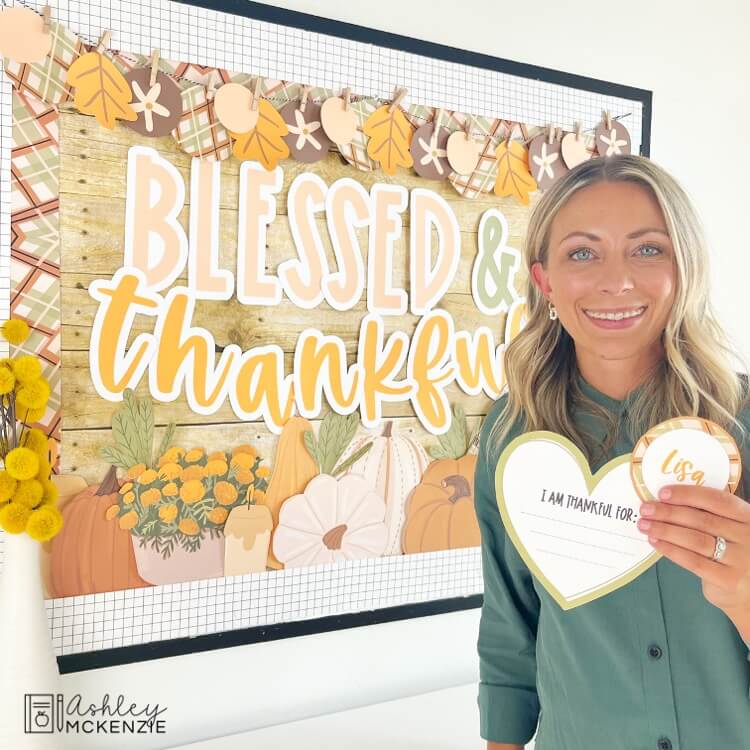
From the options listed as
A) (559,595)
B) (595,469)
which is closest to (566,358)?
(595,469)

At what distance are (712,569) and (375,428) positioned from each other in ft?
2.53

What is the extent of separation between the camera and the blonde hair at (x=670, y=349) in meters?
0.87

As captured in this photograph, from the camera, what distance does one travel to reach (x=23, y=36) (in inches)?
46.1

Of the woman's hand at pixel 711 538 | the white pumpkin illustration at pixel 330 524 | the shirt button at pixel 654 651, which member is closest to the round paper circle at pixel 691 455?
the woman's hand at pixel 711 538

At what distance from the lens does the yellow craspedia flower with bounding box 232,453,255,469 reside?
136 cm

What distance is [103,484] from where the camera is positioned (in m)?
1.26

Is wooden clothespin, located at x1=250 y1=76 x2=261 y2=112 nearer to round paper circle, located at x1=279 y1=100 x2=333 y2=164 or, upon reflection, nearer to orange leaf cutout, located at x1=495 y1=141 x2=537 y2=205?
round paper circle, located at x1=279 y1=100 x2=333 y2=164

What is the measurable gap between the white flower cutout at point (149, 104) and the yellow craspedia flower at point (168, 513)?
589 millimetres

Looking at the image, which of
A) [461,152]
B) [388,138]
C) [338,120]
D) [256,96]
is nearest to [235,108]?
[256,96]

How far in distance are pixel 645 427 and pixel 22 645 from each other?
857 mm

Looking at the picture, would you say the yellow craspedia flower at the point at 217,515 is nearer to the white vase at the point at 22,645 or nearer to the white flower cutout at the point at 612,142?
the white vase at the point at 22,645

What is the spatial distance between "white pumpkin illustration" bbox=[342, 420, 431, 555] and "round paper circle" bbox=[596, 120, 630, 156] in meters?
0.75

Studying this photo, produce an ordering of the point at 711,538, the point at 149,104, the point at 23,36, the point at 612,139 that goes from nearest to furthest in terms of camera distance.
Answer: the point at 711,538 < the point at 23,36 < the point at 149,104 < the point at 612,139

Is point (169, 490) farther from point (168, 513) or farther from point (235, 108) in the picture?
point (235, 108)
